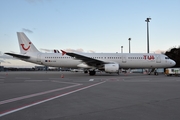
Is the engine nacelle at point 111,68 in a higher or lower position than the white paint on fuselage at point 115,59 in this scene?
lower

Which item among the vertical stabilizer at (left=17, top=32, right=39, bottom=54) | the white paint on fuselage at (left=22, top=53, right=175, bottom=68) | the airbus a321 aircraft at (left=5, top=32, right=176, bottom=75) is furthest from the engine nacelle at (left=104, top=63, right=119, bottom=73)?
the vertical stabilizer at (left=17, top=32, right=39, bottom=54)

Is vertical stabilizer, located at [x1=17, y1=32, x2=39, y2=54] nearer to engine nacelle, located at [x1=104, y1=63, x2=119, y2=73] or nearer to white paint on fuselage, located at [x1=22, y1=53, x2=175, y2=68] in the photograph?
white paint on fuselage, located at [x1=22, y1=53, x2=175, y2=68]

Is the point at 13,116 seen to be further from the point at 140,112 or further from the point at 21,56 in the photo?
the point at 21,56

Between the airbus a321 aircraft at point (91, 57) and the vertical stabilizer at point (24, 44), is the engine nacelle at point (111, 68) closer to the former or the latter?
the airbus a321 aircraft at point (91, 57)

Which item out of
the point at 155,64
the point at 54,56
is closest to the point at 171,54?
the point at 155,64

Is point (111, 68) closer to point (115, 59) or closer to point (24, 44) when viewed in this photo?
point (115, 59)

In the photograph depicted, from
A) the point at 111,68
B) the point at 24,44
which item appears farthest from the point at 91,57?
the point at 24,44

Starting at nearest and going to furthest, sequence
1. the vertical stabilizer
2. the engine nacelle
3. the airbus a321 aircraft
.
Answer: the engine nacelle
the airbus a321 aircraft
the vertical stabilizer

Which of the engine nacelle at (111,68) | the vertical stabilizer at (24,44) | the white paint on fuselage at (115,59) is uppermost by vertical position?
the vertical stabilizer at (24,44)

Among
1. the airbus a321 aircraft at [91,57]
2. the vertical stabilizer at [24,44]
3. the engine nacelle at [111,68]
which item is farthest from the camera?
the vertical stabilizer at [24,44]

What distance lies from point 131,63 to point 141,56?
6.11 feet

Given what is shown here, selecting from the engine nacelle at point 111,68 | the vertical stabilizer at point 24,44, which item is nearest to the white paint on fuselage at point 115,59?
the vertical stabilizer at point 24,44

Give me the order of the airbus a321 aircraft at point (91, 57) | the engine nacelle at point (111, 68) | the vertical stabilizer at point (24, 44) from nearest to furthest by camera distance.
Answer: the engine nacelle at point (111, 68) → the airbus a321 aircraft at point (91, 57) → the vertical stabilizer at point (24, 44)

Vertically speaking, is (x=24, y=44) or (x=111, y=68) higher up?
(x=24, y=44)
